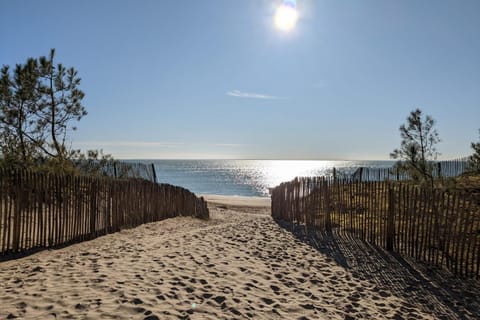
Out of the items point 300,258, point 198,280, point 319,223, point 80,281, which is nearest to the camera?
point 80,281

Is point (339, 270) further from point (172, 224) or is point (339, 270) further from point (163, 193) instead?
point (163, 193)

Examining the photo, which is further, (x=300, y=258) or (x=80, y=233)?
(x=80, y=233)

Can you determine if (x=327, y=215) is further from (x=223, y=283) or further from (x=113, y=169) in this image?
(x=113, y=169)

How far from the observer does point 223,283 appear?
4441 mm

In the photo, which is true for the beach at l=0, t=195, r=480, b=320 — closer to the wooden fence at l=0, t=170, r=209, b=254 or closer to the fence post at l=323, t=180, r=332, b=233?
the wooden fence at l=0, t=170, r=209, b=254

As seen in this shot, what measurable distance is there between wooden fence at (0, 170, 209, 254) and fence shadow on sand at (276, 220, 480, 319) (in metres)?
4.80

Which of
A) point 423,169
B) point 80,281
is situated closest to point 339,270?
point 80,281

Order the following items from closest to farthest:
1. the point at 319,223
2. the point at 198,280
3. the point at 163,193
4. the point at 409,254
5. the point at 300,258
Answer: the point at 198,280, the point at 300,258, the point at 409,254, the point at 319,223, the point at 163,193

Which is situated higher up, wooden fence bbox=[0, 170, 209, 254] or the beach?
wooden fence bbox=[0, 170, 209, 254]

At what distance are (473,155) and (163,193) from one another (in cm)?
1261

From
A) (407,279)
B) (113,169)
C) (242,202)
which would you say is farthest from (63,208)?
(242,202)

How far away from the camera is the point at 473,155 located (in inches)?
531

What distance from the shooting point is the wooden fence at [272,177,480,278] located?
5.88 m

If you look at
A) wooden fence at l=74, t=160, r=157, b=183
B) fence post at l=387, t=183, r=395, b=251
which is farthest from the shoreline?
fence post at l=387, t=183, r=395, b=251
